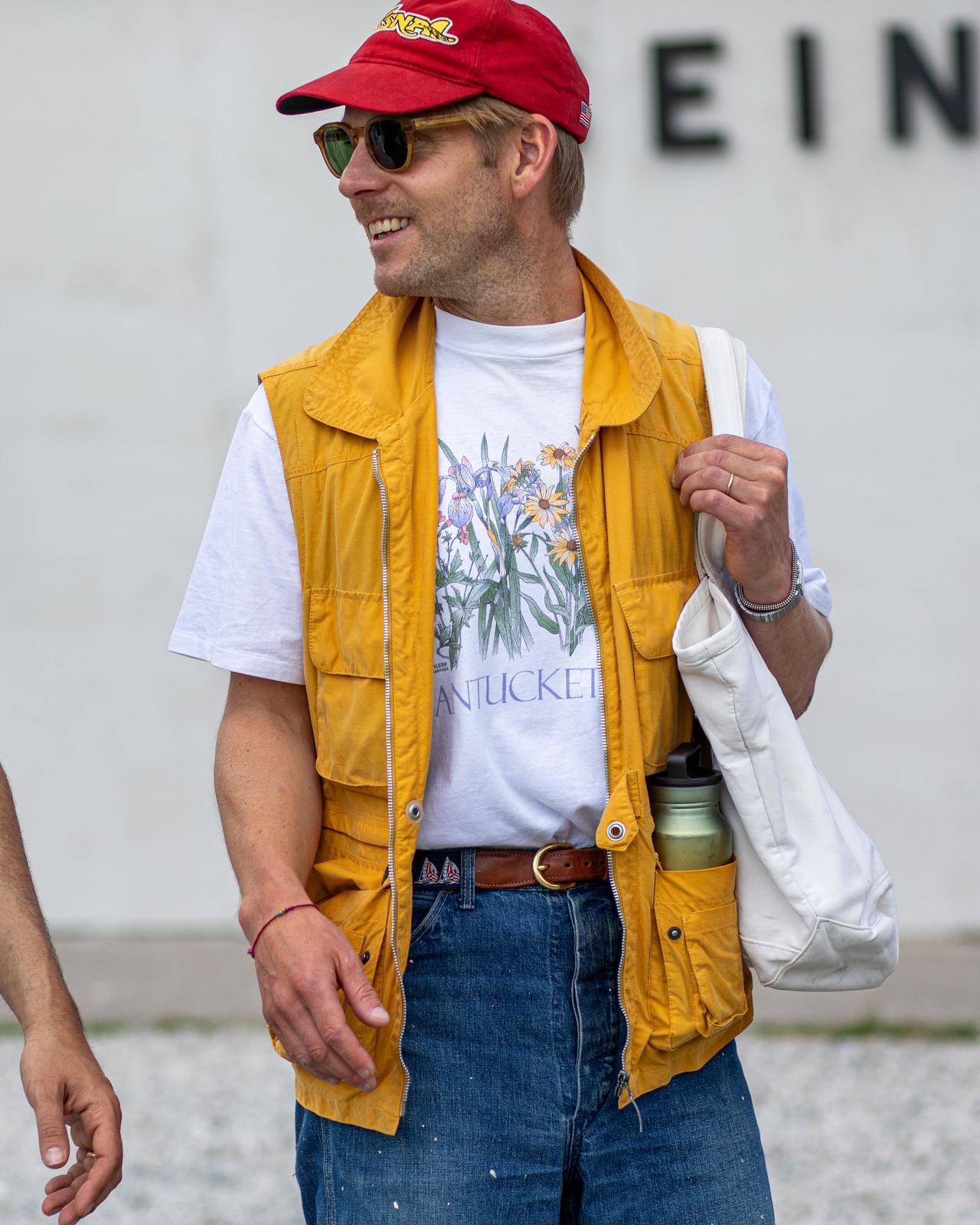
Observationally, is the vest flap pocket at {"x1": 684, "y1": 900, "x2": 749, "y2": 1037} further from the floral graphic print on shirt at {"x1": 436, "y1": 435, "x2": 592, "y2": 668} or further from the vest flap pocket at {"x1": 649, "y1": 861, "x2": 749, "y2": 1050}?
the floral graphic print on shirt at {"x1": 436, "y1": 435, "x2": 592, "y2": 668}

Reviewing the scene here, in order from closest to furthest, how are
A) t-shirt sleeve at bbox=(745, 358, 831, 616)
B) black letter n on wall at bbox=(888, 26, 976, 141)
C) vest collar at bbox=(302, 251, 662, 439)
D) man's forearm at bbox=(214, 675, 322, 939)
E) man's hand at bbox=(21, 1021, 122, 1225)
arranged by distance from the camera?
1. man's hand at bbox=(21, 1021, 122, 1225)
2. man's forearm at bbox=(214, 675, 322, 939)
3. vest collar at bbox=(302, 251, 662, 439)
4. t-shirt sleeve at bbox=(745, 358, 831, 616)
5. black letter n on wall at bbox=(888, 26, 976, 141)

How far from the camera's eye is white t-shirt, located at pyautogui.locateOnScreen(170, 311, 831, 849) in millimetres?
2016

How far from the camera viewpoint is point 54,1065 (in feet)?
6.14

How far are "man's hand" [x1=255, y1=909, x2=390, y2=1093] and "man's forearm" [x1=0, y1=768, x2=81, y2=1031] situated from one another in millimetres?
265

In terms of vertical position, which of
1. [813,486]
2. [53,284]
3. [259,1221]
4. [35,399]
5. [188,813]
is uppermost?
[53,284]

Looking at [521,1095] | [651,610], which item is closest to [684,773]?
[651,610]

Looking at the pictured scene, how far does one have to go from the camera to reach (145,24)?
561 centimetres

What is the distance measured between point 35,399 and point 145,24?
4.63 feet

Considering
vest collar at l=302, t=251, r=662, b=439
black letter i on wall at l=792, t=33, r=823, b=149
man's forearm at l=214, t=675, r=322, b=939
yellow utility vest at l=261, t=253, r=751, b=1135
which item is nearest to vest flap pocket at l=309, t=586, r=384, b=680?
yellow utility vest at l=261, t=253, r=751, b=1135

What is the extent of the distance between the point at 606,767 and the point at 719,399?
1.80ft

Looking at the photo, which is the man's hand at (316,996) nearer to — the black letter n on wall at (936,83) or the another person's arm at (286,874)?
the another person's arm at (286,874)

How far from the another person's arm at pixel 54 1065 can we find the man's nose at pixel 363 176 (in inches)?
36.3

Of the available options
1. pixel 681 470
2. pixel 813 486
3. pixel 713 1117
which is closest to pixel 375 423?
pixel 681 470

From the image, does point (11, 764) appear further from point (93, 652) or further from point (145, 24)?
point (145, 24)
